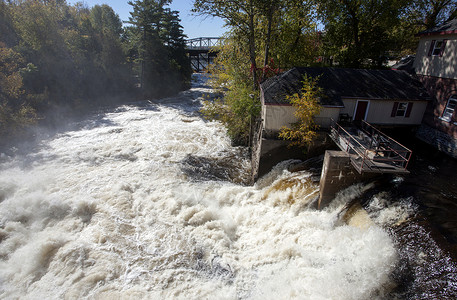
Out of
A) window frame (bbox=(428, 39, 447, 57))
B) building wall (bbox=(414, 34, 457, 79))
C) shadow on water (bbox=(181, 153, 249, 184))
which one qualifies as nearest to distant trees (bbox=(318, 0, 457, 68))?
building wall (bbox=(414, 34, 457, 79))

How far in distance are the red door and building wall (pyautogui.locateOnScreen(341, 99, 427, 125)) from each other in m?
0.24

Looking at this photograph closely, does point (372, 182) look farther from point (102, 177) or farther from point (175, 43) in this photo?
point (175, 43)

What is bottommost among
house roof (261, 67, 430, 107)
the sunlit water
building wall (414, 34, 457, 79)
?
the sunlit water

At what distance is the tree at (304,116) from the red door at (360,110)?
10.9 feet

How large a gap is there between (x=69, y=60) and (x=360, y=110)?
3657 cm

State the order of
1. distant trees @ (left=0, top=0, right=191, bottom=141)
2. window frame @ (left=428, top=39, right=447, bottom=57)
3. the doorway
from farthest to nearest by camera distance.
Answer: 1. distant trees @ (left=0, top=0, right=191, bottom=141)
2. the doorway
3. window frame @ (left=428, top=39, right=447, bottom=57)

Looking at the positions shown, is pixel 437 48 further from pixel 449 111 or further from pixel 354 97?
pixel 354 97

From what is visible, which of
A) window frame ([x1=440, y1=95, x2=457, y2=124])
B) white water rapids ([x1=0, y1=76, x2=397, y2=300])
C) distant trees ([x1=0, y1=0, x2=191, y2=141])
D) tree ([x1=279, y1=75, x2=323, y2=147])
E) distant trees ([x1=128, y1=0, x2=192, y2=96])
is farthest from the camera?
distant trees ([x1=128, y1=0, x2=192, y2=96])

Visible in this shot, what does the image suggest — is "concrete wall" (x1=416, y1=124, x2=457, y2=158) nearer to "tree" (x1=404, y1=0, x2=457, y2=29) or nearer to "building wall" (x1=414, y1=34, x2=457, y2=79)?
"building wall" (x1=414, y1=34, x2=457, y2=79)

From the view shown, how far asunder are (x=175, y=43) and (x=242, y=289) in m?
43.7

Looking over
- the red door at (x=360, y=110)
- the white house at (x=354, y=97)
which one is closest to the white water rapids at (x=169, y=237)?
the white house at (x=354, y=97)

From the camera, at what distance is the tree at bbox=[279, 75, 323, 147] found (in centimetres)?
1360

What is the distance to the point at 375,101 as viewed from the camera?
15.8m

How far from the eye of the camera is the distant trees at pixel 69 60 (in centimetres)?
2527
